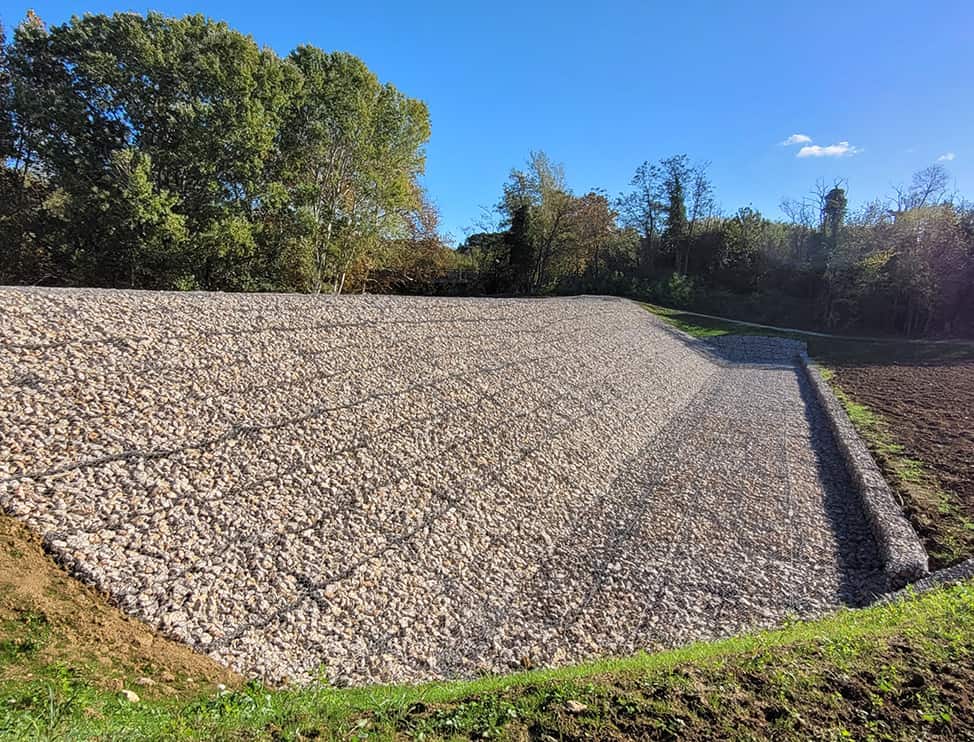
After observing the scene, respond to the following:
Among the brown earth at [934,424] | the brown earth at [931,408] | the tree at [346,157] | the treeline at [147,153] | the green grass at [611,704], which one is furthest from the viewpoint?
the tree at [346,157]

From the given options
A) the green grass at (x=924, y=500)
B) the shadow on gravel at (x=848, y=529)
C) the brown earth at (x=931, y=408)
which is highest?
the brown earth at (x=931, y=408)

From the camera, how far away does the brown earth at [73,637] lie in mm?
2643

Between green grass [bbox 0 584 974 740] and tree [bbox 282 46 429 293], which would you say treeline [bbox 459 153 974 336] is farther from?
green grass [bbox 0 584 974 740]

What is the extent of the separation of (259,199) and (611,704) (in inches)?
819

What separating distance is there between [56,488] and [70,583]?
1.00 m

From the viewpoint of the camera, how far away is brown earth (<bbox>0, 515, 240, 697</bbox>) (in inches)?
104

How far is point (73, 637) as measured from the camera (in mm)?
2908

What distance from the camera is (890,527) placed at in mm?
6457

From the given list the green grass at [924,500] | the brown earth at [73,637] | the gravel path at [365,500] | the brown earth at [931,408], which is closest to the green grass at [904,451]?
the green grass at [924,500]

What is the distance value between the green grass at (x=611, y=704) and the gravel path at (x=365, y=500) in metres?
0.90

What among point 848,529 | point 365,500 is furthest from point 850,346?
point 365,500

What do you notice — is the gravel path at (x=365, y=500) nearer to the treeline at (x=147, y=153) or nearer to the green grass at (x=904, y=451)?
the green grass at (x=904, y=451)

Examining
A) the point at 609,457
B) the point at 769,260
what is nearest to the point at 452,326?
the point at 609,457

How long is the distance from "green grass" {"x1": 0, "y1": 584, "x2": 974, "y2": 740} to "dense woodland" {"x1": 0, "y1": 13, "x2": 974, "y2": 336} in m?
17.3
